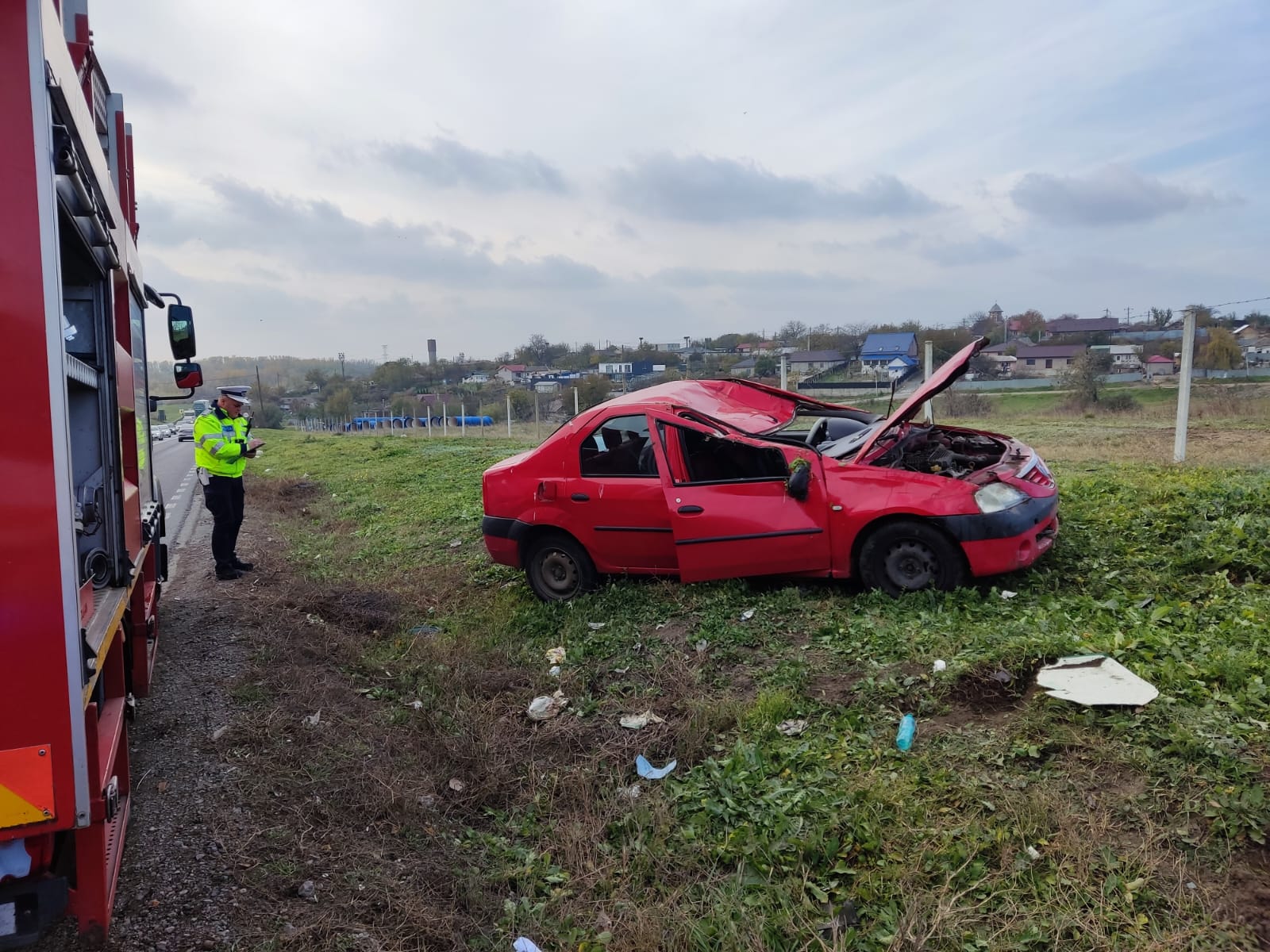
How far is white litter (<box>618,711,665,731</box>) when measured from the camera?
4.70 m

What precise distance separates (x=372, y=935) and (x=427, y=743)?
1.58 m

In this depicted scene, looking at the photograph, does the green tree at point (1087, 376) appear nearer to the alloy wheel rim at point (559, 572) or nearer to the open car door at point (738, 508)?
the open car door at point (738, 508)

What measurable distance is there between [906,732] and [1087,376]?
71.8 feet

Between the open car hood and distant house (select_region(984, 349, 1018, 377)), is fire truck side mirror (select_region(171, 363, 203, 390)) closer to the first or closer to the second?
the open car hood

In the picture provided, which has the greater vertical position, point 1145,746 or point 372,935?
point 1145,746

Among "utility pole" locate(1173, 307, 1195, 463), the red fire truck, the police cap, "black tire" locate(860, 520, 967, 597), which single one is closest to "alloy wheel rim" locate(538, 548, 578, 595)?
"black tire" locate(860, 520, 967, 597)

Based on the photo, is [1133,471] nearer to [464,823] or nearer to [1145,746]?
[1145,746]

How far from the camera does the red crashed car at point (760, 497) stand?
18.0 ft

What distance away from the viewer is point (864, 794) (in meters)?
3.51

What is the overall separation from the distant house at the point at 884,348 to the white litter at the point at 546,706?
12.2 meters

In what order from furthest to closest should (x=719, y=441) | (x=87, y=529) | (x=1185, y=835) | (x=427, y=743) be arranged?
(x=719, y=441), (x=427, y=743), (x=87, y=529), (x=1185, y=835)

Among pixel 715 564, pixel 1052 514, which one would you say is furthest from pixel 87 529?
pixel 1052 514

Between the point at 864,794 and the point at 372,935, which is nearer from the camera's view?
the point at 372,935

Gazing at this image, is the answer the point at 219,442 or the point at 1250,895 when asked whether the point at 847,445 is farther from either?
the point at 219,442
